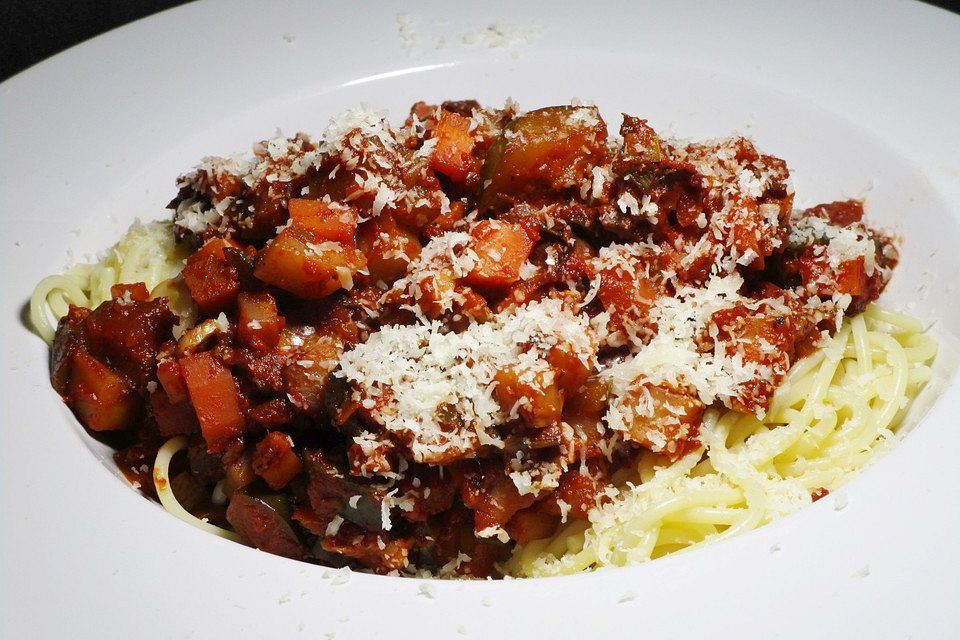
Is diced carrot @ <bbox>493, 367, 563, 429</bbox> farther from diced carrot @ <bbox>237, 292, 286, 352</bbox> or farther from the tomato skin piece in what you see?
the tomato skin piece

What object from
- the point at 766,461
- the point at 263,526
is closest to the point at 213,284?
the point at 263,526

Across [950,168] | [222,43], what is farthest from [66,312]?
[950,168]

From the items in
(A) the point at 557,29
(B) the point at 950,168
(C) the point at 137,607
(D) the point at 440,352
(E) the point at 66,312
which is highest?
(A) the point at 557,29

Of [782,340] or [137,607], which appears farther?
[782,340]

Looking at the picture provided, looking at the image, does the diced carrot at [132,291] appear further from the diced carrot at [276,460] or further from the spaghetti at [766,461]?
the spaghetti at [766,461]

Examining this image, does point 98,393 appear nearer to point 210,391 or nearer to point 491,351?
point 210,391

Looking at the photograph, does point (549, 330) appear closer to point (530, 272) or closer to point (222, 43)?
point (530, 272)
